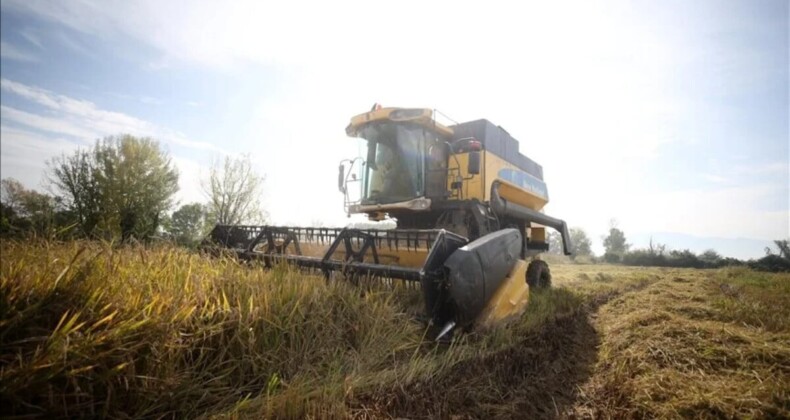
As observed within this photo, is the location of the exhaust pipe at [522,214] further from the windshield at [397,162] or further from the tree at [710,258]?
the tree at [710,258]

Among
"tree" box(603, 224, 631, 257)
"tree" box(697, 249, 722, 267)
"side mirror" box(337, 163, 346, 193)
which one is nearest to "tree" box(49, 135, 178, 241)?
"side mirror" box(337, 163, 346, 193)

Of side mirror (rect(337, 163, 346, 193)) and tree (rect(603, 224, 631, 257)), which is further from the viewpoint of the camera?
tree (rect(603, 224, 631, 257))

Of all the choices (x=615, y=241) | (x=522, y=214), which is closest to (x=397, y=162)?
(x=522, y=214)

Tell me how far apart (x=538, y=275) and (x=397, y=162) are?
10.9 feet

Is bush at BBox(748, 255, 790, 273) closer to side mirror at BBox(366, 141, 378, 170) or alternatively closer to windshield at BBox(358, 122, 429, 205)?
windshield at BBox(358, 122, 429, 205)

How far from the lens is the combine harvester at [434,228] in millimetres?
2945

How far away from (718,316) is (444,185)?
3752mm

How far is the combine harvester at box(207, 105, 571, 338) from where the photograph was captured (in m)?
2.95

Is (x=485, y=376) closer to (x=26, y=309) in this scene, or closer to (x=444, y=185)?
(x=26, y=309)

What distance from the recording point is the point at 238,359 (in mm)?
2105

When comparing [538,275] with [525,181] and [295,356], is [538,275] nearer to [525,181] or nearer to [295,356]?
[525,181]

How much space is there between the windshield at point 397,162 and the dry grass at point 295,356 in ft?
7.53

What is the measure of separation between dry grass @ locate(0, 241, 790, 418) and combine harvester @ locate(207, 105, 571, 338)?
1.24 ft

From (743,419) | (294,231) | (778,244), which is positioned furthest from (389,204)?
(778,244)
